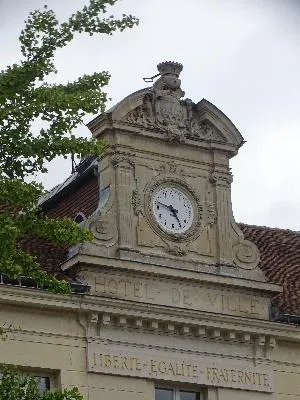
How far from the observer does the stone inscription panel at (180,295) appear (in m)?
34.4

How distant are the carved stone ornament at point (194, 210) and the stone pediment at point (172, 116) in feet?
3.19

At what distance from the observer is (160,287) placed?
3512cm

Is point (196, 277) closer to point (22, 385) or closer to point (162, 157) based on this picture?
point (162, 157)

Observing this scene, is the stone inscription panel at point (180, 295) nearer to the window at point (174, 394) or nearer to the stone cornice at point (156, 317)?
the stone cornice at point (156, 317)

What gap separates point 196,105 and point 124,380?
6.55 metres

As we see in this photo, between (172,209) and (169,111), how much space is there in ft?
7.10

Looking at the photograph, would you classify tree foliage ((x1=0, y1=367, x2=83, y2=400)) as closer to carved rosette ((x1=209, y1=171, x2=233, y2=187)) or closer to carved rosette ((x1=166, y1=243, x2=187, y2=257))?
carved rosette ((x1=166, y1=243, x2=187, y2=257))

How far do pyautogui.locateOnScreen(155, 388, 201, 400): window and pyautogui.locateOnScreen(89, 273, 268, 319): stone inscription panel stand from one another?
1.79m

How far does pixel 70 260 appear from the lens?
34156mm

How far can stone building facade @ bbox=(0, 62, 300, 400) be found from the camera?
33688mm

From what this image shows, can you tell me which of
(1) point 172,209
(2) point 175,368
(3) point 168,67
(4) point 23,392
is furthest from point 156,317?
(4) point 23,392

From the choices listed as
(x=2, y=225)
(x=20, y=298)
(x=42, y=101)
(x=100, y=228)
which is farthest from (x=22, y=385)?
(x=100, y=228)

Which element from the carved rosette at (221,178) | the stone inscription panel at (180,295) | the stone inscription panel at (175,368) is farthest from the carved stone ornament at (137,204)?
the stone inscription panel at (175,368)

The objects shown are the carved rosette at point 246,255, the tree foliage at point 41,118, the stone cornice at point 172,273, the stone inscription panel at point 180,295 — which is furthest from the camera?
the carved rosette at point 246,255
